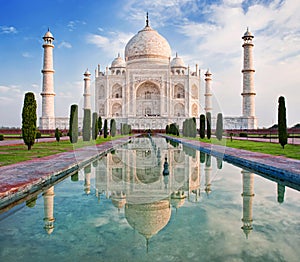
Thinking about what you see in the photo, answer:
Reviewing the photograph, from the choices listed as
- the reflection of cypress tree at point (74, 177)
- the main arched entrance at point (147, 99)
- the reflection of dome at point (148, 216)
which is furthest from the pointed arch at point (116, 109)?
the reflection of dome at point (148, 216)

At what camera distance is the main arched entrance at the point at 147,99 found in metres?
27.2

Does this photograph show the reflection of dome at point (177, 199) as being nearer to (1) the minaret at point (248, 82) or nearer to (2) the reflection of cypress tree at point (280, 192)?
(2) the reflection of cypress tree at point (280, 192)

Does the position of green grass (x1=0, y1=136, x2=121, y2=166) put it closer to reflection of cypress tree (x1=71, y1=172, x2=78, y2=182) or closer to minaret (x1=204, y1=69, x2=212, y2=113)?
reflection of cypress tree (x1=71, y1=172, x2=78, y2=182)

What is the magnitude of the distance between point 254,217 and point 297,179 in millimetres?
1499

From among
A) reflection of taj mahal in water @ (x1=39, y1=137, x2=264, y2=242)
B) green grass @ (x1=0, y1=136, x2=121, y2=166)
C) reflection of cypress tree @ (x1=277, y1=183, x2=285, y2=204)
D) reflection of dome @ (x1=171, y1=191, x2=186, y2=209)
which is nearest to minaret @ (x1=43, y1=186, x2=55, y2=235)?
reflection of taj mahal in water @ (x1=39, y1=137, x2=264, y2=242)

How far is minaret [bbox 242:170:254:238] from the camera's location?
2256 mm

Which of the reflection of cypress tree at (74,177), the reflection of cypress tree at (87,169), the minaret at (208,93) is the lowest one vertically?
the reflection of cypress tree at (74,177)

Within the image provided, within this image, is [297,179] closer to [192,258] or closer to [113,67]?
[192,258]

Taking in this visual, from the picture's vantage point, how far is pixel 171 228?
221 centimetres

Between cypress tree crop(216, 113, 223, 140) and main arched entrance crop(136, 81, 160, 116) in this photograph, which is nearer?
cypress tree crop(216, 113, 223, 140)

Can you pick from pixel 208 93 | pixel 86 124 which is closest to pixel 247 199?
pixel 86 124

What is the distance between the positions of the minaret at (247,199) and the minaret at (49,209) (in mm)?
1415

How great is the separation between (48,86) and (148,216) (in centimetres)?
2108

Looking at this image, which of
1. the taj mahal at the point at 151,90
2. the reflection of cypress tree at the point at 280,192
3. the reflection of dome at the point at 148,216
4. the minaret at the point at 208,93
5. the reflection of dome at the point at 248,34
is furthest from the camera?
the minaret at the point at 208,93
